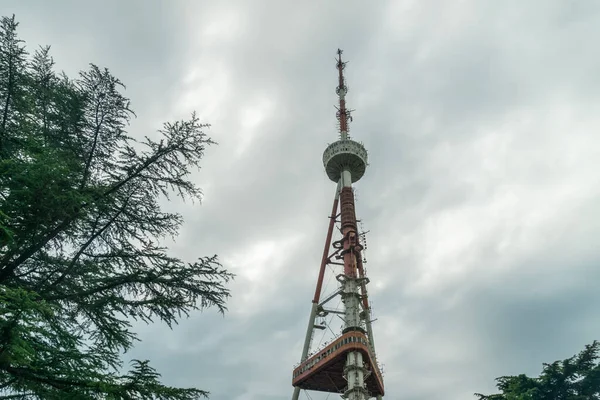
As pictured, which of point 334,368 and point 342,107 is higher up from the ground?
point 342,107

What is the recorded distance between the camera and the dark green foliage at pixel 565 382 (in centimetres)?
2398

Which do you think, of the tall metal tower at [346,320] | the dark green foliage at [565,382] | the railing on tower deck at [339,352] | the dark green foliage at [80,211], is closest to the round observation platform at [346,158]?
the tall metal tower at [346,320]

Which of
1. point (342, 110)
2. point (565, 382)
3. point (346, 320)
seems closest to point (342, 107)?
point (342, 110)

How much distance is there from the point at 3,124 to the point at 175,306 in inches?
216

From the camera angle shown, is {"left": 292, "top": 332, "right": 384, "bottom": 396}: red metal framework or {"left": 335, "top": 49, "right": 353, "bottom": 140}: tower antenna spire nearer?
{"left": 292, "top": 332, "right": 384, "bottom": 396}: red metal framework

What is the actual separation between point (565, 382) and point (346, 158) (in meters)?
37.7

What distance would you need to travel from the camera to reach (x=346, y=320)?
43.0 metres

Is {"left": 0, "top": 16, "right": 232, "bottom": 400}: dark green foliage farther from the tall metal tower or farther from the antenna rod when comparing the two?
the antenna rod

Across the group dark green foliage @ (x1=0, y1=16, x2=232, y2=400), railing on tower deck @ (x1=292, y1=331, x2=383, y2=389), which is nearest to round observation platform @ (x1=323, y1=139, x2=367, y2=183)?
railing on tower deck @ (x1=292, y1=331, x2=383, y2=389)

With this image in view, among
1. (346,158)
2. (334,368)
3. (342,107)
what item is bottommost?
(334,368)

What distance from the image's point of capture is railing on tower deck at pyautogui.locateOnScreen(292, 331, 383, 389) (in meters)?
39.6

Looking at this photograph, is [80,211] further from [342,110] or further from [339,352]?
[342,110]

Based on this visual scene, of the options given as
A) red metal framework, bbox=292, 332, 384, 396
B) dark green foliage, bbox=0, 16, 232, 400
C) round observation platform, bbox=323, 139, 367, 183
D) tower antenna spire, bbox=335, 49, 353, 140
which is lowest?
dark green foliage, bbox=0, 16, 232, 400

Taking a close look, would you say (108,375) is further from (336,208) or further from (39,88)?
(336,208)
